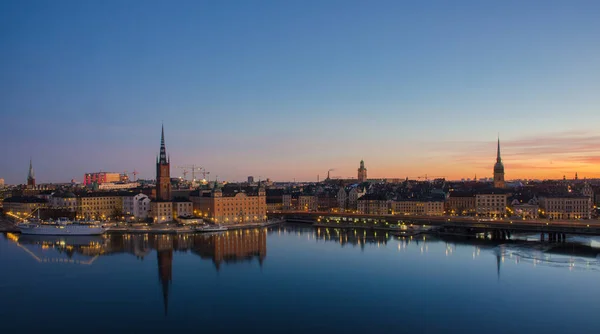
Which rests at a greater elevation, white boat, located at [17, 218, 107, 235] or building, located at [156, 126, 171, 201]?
building, located at [156, 126, 171, 201]

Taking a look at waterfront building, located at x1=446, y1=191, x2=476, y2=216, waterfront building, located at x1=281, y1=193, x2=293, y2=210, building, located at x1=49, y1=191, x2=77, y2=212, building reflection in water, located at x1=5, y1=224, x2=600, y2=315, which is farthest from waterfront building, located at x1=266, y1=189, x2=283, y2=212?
building, located at x1=49, y1=191, x2=77, y2=212

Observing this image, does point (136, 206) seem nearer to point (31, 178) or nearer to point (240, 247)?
point (240, 247)

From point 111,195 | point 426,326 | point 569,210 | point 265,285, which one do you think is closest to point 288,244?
point 265,285

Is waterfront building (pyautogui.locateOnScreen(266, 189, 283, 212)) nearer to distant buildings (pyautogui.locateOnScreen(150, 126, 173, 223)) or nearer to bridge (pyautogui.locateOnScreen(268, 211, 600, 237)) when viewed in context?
bridge (pyautogui.locateOnScreen(268, 211, 600, 237))

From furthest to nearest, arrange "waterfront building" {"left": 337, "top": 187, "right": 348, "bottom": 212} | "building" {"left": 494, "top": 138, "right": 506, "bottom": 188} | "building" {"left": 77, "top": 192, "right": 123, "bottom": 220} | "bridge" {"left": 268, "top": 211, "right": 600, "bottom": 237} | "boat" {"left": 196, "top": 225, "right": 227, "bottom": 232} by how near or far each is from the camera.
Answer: "building" {"left": 494, "top": 138, "right": 506, "bottom": 188} → "waterfront building" {"left": 337, "top": 187, "right": 348, "bottom": 212} → "building" {"left": 77, "top": 192, "right": 123, "bottom": 220} → "boat" {"left": 196, "top": 225, "right": 227, "bottom": 232} → "bridge" {"left": 268, "top": 211, "right": 600, "bottom": 237}

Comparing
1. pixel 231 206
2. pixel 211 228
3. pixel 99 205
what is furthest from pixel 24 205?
pixel 211 228

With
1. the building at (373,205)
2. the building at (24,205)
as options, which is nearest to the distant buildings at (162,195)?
the building at (24,205)
